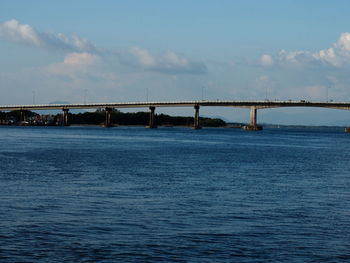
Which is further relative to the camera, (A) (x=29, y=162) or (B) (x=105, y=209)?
(A) (x=29, y=162)

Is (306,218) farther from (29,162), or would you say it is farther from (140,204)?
(29,162)

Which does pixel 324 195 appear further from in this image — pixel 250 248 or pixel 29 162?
pixel 29 162

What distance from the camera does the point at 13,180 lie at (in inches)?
1663

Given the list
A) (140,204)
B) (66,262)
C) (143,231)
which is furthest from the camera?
(140,204)

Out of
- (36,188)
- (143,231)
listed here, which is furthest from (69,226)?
(36,188)

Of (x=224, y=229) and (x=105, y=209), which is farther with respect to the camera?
(x=105, y=209)

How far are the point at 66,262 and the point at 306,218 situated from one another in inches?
503

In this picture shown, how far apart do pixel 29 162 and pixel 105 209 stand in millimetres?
32559

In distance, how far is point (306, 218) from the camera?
95.0ft

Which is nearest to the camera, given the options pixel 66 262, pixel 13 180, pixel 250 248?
pixel 66 262

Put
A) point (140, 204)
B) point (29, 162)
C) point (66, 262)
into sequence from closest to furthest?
point (66, 262)
point (140, 204)
point (29, 162)

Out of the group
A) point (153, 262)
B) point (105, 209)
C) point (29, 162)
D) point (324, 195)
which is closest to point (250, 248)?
point (153, 262)

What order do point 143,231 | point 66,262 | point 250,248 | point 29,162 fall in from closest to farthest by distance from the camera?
point 66,262
point 250,248
point 143,231
point 29,162

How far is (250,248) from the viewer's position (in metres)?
22.5
